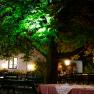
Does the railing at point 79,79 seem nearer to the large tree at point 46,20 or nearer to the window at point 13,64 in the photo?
the large tree at point 46,20

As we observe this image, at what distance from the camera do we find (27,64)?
38625mm

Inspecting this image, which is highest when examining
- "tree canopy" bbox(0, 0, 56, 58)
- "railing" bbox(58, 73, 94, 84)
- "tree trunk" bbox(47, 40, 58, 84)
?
"tree canopy" bbox(0, 0, 56, 58)

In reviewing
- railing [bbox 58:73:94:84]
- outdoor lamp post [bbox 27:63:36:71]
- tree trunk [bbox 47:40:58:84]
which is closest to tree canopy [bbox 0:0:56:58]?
tree trunk [bbox 47:40:58:84]

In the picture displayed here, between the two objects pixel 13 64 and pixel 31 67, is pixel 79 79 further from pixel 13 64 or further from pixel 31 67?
pixel 13 64

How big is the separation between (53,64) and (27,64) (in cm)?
2067

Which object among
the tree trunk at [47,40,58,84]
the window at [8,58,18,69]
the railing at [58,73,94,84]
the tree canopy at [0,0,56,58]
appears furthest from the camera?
the window at [8,58,18,69]

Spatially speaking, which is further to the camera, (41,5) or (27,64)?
(27,64)

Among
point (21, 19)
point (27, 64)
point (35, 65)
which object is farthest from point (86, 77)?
point (21, 19)

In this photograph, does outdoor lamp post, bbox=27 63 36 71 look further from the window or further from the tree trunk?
the tree trunk

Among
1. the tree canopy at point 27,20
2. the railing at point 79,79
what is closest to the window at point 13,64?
the railing at point 79,79

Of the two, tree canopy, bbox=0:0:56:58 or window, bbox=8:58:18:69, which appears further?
window, bbox=8:58:18:69

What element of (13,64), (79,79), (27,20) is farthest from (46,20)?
(13,64)

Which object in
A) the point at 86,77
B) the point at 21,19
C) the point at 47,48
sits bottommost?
the point at 86,77

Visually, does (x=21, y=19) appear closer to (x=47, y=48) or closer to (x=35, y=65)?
(x=47, y=48)
